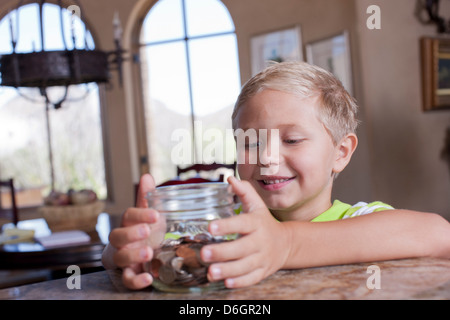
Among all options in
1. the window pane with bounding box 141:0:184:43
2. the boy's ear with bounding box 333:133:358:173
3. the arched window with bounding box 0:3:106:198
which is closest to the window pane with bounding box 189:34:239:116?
the window pane with bounding box 141:0:184:43

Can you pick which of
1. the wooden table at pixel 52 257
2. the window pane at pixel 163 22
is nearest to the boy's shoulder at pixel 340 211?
the wooden table at pixel 52 257

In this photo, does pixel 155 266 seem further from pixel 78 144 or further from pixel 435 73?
pixel 78 144

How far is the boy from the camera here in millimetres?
504

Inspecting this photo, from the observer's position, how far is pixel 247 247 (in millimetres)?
495

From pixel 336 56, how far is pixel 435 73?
29.7 inches

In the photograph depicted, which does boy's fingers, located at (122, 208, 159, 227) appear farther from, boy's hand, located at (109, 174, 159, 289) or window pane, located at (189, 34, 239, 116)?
window pane, located at (189, 34, 239, 116)

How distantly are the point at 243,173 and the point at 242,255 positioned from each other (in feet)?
1.53

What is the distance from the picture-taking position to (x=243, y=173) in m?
0.95

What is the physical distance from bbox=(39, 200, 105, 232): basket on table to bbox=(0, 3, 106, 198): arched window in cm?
228

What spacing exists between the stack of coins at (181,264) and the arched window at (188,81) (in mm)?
4101

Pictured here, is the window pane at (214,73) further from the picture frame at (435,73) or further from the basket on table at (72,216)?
the basket on table at (72,216)

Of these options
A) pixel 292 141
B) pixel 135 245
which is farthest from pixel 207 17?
pixel 135 245

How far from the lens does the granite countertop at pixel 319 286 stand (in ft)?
1.49

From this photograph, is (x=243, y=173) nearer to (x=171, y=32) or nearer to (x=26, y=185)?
(x=171, y=32)
